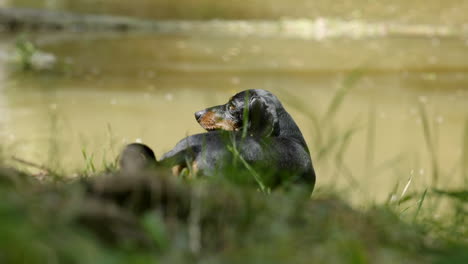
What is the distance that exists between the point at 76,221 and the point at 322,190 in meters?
1.04

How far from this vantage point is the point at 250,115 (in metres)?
2.72

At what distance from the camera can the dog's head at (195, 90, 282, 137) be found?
2689mm

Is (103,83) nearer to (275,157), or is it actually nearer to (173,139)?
(173,139)

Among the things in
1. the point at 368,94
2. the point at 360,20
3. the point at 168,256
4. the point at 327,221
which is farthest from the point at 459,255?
the point at 360,20

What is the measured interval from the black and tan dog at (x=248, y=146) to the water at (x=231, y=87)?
2.17 meters

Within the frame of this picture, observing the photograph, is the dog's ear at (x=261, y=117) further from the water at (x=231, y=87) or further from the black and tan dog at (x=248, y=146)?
the water at (x=231, y=87)

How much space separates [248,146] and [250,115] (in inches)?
15.4

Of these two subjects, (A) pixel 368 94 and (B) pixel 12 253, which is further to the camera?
(A) pixel 368 94

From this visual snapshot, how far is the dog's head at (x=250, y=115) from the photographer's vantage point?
269cm

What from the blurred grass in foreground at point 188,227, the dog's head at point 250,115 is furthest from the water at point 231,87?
the blurred grass in foreground at point 188,227

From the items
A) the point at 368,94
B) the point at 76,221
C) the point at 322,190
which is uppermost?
the point at 76,221

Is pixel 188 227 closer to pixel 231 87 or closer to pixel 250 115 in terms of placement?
pixel 250 115

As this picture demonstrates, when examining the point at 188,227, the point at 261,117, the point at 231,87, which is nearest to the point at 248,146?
the point at 261,117

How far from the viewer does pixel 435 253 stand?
163 centimetres
